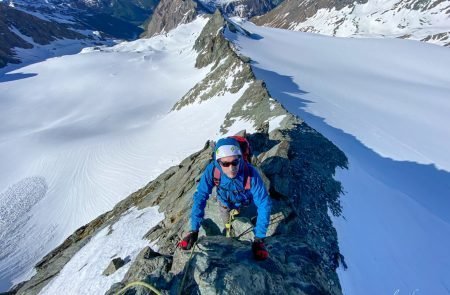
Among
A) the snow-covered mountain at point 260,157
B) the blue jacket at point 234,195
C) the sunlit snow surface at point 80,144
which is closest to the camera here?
the blue jacket at point 234,195

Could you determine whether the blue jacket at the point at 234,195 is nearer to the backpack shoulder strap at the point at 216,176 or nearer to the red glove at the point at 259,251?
the backpack shoulder strap at the point at 216,176

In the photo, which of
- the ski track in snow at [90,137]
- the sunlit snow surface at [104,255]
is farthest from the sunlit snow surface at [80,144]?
the sunlit snow surface at [104,255]

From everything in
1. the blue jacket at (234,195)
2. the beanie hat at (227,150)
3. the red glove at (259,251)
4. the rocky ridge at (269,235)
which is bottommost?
the rocky ridge at (269,235)

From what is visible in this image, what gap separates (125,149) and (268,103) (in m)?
18.7

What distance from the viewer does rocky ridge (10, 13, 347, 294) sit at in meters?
7.31

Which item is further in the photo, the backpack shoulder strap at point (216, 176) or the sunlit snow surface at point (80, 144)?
the sunlit snow surface at point (80, 144)

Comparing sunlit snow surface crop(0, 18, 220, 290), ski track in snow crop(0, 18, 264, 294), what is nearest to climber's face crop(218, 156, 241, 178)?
ski track in snow crop(0, 18, 264, 294)

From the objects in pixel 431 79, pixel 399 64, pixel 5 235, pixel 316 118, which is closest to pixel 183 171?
pixel 316 118

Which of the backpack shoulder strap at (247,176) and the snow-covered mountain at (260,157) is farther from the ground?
the backpack shoulder strap at (247,176)

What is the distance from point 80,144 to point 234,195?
40358 millimetres

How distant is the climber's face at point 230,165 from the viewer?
798 centimetres

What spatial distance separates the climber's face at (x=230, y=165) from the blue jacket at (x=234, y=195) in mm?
242

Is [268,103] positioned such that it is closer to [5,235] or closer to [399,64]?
[5,235]

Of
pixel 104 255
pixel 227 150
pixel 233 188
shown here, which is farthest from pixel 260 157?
pixel 104 255
